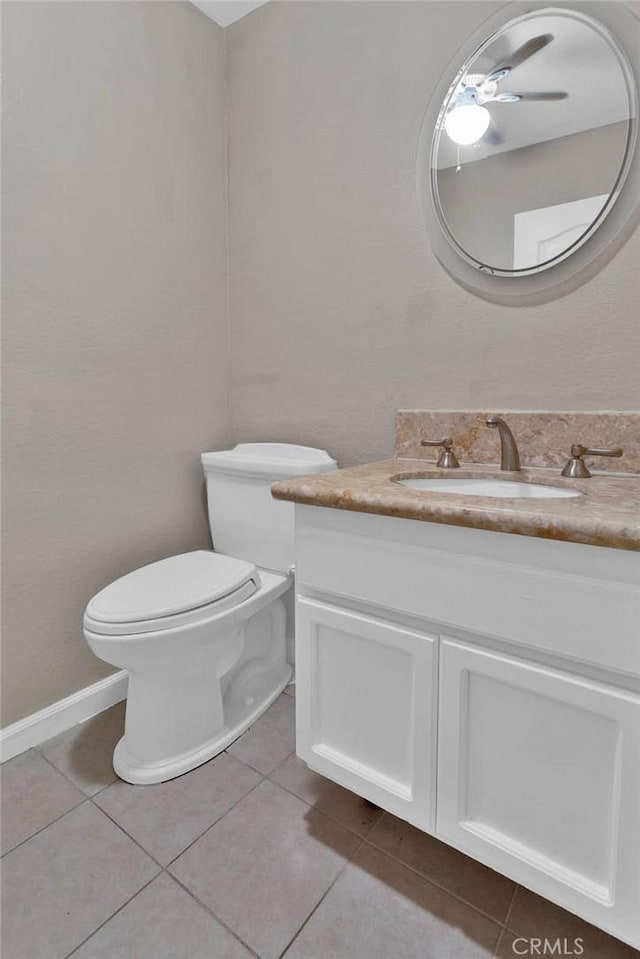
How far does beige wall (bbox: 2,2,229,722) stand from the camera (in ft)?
4.21

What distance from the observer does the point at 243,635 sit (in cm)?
147

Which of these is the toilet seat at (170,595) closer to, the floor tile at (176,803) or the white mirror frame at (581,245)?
the floor tile at (176,803)

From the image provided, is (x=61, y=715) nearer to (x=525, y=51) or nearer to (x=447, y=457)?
(x=447, y=457)

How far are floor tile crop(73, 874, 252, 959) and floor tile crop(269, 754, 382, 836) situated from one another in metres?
0.33

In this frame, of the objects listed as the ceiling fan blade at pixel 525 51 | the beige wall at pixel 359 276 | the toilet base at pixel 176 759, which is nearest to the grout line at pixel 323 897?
the toilet base at pixel 176 759

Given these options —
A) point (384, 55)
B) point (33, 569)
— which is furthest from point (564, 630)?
point (384, 55)

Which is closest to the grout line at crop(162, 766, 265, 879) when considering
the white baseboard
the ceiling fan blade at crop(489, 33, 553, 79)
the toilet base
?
the toilet base

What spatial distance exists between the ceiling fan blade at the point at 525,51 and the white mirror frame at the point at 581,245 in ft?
0.22

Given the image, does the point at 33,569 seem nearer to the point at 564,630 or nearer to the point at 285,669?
the point at 285,669

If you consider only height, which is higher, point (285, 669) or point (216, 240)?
point (216, 240)

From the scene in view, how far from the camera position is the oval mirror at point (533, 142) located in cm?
110

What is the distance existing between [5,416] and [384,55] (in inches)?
57.9

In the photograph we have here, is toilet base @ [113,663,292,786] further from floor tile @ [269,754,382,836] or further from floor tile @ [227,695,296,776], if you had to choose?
floor tile @ [269,754,382,836]

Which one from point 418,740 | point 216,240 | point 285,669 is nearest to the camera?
point 418,740
